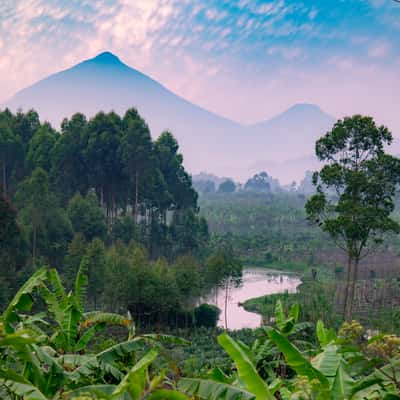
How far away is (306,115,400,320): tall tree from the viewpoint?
11.1 meters

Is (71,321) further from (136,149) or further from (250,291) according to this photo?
(250,291)

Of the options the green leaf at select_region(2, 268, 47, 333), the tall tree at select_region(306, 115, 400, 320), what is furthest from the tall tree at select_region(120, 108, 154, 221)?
the green leaf at select_region(2, 268, 47, 333)

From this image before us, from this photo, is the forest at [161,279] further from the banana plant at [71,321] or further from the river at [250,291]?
the river at [250,291]

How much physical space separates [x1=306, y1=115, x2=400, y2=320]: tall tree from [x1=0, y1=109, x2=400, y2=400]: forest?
1.1 inches

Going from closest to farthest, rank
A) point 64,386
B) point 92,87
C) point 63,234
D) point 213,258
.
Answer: point 64,386
point 213,258
point 63,234
point 92,87

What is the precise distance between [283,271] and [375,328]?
12124mm

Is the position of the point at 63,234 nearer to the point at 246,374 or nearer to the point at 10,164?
the point at 10,164

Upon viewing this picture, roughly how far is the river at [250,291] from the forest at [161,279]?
61cm

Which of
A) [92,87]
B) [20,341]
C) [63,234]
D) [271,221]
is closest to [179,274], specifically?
[63,234]

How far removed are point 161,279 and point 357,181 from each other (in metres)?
5.29

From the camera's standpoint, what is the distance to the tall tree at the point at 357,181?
11125mm

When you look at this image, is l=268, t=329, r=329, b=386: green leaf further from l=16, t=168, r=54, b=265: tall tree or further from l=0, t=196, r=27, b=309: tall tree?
l=16, t=168, r=54, b=265: tall tree

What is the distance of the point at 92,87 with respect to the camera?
170125 millimetres

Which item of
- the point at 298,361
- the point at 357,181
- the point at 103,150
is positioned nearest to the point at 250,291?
the point at 103,150
